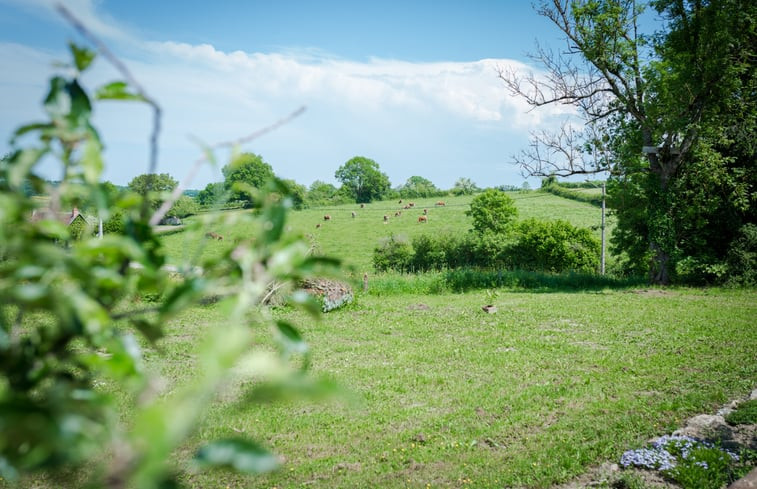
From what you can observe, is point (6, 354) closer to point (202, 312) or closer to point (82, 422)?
point (82, 422)

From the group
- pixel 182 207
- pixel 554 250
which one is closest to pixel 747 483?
pixel 182 207

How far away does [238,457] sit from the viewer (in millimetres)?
564

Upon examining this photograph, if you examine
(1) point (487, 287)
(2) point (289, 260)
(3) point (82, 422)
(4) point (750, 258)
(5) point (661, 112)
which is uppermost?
(5) point (661, 112)

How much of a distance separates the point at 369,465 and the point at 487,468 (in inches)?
42.4

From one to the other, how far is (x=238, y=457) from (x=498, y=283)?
18727mm

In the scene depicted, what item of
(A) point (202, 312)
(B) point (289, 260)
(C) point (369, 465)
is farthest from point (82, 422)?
(A) point (202, 312)

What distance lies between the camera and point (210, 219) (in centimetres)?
84

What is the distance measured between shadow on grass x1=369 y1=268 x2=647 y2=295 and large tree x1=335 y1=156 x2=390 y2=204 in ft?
170

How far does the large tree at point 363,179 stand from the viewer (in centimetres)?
7100

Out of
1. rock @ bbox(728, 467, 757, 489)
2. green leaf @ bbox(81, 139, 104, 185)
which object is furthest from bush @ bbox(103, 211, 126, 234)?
rock @ bbox(728, 467, 757, 489)

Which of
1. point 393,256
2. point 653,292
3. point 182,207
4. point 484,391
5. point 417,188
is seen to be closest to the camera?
point 182,207

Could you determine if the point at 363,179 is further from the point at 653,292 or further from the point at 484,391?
the point at 484,391

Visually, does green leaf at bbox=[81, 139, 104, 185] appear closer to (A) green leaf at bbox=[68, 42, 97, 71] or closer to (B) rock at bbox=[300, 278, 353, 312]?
(A) green leaf at bbox=[68, 42, 97, 71]

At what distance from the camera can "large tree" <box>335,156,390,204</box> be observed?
71000 millimetres
